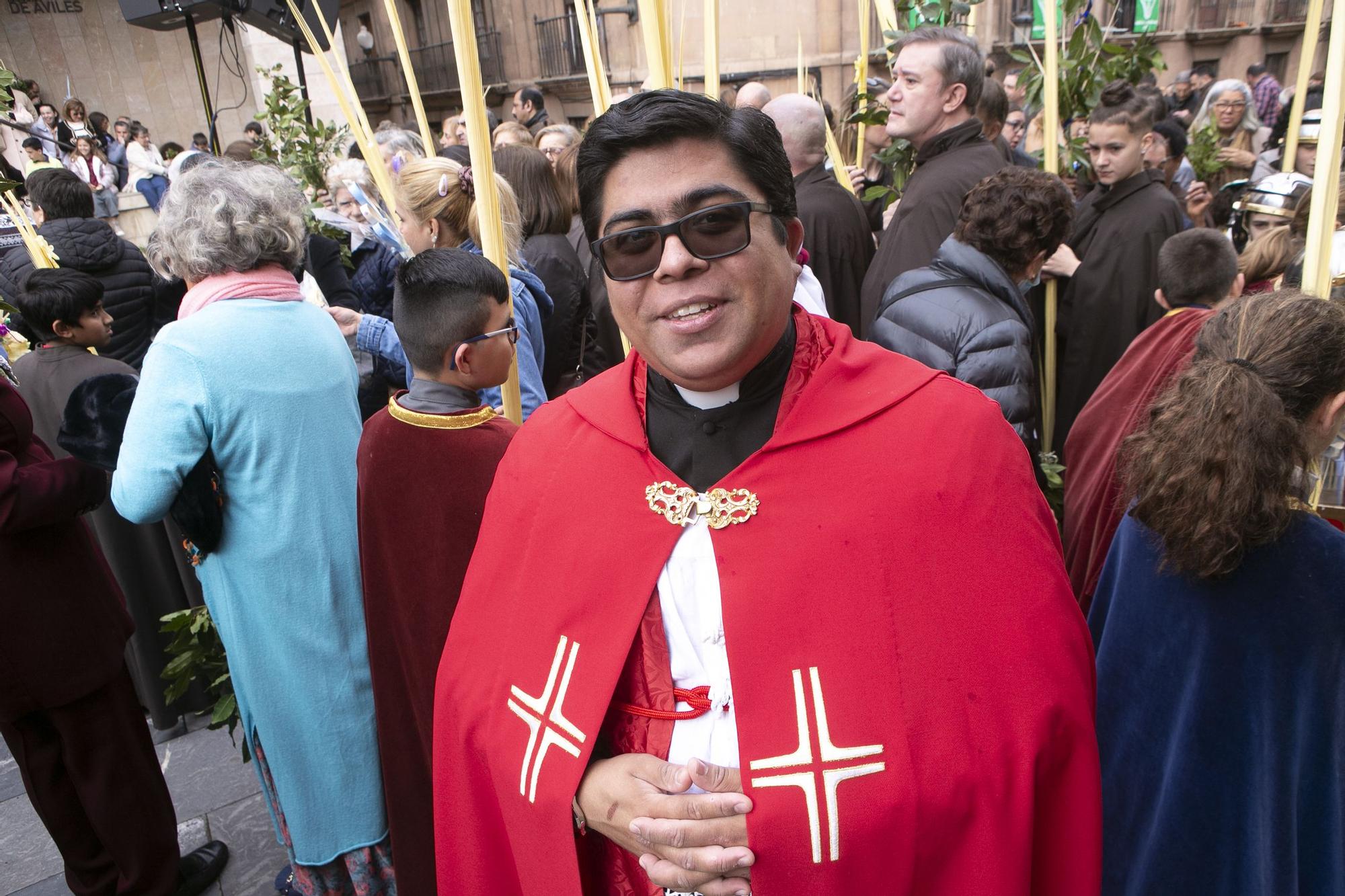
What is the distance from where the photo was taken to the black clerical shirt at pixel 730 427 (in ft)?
4.91

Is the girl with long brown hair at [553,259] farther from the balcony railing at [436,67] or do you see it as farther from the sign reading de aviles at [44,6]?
the balcony railing at [436,67]

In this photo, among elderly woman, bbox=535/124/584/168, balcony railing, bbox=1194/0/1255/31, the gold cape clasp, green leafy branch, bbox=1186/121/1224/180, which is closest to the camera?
the gold cape clasp

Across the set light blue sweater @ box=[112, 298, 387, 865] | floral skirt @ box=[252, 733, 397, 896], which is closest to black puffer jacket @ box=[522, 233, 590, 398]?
light blue sweater @ box=[112, 298, 387, 865]

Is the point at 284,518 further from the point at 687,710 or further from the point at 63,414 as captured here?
the point at 687,710

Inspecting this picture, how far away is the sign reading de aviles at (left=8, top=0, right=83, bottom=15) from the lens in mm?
18719

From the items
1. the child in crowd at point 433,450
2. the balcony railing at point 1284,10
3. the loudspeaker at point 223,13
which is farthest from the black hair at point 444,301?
the balcony railing at point 1284,10

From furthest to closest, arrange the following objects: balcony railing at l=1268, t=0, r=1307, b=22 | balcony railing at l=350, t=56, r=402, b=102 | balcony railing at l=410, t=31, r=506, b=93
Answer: balcony railing at l=350, t=56, r=402, b=102
balcony railing at l=410, t=31, r=506, b=93
balcony railing at l=1268, t=0, r=1307, b=22

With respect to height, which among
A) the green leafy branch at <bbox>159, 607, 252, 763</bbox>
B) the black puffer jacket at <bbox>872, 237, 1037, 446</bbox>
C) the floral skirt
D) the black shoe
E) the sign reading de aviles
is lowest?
the black shoe

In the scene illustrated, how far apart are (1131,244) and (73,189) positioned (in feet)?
15.7

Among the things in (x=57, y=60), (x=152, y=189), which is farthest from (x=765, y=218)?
(x=57, y=60)

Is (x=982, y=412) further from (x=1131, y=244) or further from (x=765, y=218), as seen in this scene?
(x=1131, y=244)

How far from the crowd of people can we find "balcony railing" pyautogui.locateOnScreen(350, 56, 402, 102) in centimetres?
2806

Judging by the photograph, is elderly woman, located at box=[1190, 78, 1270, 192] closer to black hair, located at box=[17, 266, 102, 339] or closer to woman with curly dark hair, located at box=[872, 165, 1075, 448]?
woman with curly dark hair, located at box=[872, 165, 1075, 448]

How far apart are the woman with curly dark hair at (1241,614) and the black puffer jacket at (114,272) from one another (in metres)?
3.86
